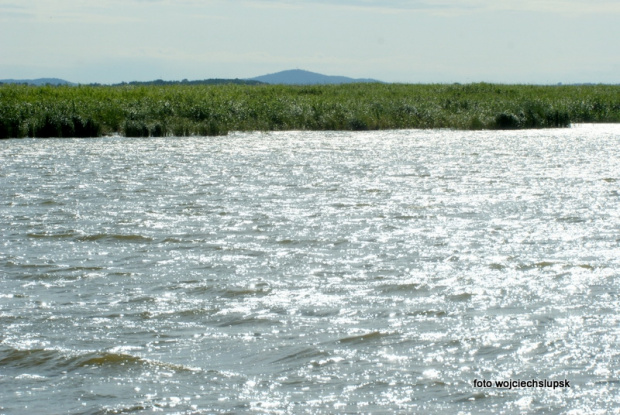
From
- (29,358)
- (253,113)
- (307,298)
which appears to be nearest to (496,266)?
(307,298)

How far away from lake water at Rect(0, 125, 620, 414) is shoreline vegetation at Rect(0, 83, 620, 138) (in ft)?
46.7

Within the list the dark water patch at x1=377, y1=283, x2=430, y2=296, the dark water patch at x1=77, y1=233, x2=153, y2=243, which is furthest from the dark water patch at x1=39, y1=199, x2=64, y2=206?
the dark water patch at x1=377, y1=283, x2=430, y2=296

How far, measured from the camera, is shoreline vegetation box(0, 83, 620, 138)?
97.5ft

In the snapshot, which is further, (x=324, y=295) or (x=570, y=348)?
(x=324, y=295)

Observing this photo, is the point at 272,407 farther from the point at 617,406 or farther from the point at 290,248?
the point at 290,248

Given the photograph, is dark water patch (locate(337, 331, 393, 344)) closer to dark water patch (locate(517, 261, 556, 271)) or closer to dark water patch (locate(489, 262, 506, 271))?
dark water patch (locate(489, 262, 506, 271))

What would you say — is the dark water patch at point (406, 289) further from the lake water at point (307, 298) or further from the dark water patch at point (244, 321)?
the dark water patch at point (244, 321)

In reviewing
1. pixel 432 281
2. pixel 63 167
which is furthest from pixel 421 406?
pixel 63 167

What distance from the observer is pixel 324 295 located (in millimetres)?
7566

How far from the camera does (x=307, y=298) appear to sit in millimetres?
7477

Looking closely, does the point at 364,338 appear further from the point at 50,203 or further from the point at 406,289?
the point at 50,203

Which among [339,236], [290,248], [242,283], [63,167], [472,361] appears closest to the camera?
[472,361]

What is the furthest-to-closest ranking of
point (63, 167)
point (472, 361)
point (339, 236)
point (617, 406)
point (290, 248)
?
point (63, 167)
point (339, 236)
point (290, 248)
point (472, 361)
point (617, 406)

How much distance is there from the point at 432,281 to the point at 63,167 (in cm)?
1348
